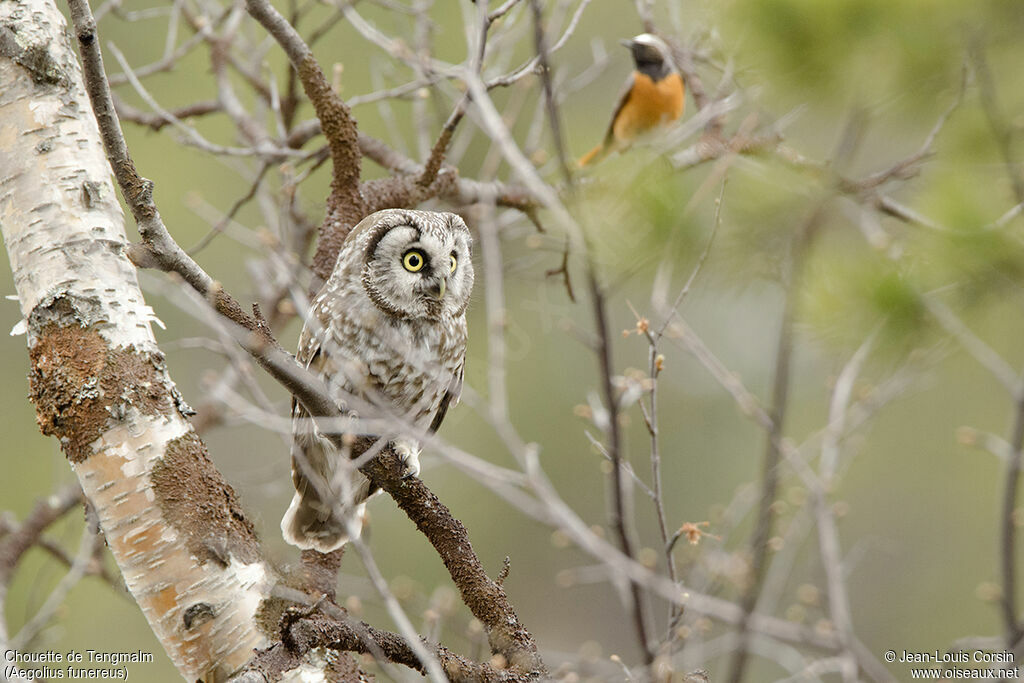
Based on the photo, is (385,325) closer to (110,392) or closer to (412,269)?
(412,269)

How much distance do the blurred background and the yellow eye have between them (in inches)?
17.2

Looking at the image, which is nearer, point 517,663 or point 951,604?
point 517,663

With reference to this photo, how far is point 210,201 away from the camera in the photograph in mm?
8859

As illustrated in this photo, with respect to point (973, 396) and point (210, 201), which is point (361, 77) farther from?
point (973, 396)

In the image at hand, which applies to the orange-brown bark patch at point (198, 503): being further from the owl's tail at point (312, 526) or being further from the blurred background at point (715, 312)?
the owl's tail at point (312, 526)

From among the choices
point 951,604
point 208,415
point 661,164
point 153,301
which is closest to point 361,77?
point 153,301

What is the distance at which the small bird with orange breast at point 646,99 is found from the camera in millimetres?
5656

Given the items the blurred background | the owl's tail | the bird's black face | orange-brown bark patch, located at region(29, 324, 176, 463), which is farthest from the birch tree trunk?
the bird's black face

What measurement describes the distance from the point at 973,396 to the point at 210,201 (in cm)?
758

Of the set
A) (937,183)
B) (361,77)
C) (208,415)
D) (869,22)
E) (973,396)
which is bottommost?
(973,396)

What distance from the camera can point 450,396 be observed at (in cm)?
373

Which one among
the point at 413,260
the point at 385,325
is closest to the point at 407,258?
the point at 413,260

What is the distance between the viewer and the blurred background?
1.77 metres

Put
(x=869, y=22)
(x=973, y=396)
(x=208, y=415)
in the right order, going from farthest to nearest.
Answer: (x=973, y=396) < (x=208, y=415) < (x=869, y=22)
